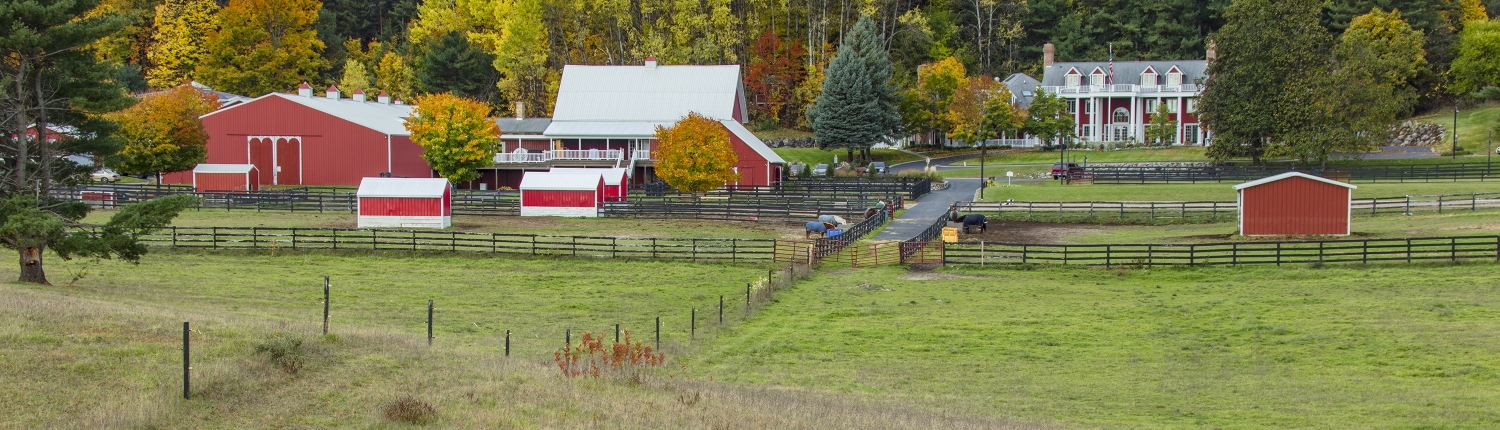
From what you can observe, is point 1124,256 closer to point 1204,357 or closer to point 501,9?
point 1204,357

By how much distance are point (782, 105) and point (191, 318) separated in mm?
82339

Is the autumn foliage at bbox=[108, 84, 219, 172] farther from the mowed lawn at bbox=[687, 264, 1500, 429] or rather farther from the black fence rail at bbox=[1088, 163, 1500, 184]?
the black fence rail at bbox=[1088, 163, 1500, 184]

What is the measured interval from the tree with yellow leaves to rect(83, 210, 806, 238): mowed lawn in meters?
11.7

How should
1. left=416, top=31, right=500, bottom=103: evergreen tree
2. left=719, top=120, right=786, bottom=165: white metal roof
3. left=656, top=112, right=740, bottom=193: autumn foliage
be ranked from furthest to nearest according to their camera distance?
left=416, top=31, right=500, bottom=103: evergreen tree < left=719, top=120, right=786, bottom=165: white metal roof < left=656, top=112, right=740, bottom=193: autumn foliage

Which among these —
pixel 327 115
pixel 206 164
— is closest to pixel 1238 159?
pixel 327 115

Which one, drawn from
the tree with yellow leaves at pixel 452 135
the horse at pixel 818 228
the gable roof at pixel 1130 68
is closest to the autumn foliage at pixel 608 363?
the horse at pixel 818 228

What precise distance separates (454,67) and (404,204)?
4988cm

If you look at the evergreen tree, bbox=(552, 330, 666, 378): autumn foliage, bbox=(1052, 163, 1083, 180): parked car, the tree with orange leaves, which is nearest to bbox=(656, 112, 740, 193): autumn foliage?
bbox=(1052, 163, 1083, 180): parked car

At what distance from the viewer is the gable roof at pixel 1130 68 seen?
102 m

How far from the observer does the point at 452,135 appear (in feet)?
230

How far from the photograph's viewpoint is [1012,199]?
62562mm

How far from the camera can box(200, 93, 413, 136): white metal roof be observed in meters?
76.7

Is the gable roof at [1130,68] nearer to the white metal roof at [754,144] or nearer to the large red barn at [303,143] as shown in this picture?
the white metal roof at [754,144]

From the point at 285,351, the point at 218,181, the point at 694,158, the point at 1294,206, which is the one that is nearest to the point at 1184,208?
the point at 1294,206
